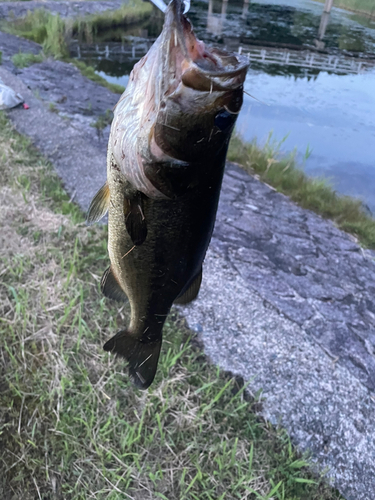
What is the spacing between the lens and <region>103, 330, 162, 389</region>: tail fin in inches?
65.4

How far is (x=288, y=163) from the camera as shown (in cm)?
650

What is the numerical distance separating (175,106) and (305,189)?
17.8 feet

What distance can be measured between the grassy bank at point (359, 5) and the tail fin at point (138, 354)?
2930 cm

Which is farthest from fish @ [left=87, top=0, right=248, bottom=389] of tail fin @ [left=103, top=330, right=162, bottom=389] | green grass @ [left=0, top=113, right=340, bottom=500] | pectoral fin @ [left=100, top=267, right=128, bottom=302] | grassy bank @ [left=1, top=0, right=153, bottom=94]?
grassy bank @ [left=1, top=0, right=153, bottom=94]

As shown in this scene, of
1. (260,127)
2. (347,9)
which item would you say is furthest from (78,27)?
(347,9)

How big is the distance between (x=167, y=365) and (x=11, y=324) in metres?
1.10

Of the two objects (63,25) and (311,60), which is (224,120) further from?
(311,60)

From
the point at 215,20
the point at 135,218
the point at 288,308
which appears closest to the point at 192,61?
the point at 135,218

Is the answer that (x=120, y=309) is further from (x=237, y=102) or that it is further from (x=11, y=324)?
(x=237, y=102)

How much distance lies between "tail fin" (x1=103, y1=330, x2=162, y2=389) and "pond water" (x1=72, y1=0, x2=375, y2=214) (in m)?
1.12

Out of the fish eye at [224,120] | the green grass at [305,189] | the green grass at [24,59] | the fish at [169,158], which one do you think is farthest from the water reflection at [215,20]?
the fish eye at [224,120]

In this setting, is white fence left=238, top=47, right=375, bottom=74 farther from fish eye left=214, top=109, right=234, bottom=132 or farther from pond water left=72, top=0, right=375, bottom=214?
fish eye left=214, top=109, right=234, bottom=132

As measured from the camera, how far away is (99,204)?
1395 mm

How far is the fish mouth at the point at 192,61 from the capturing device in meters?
0.97
